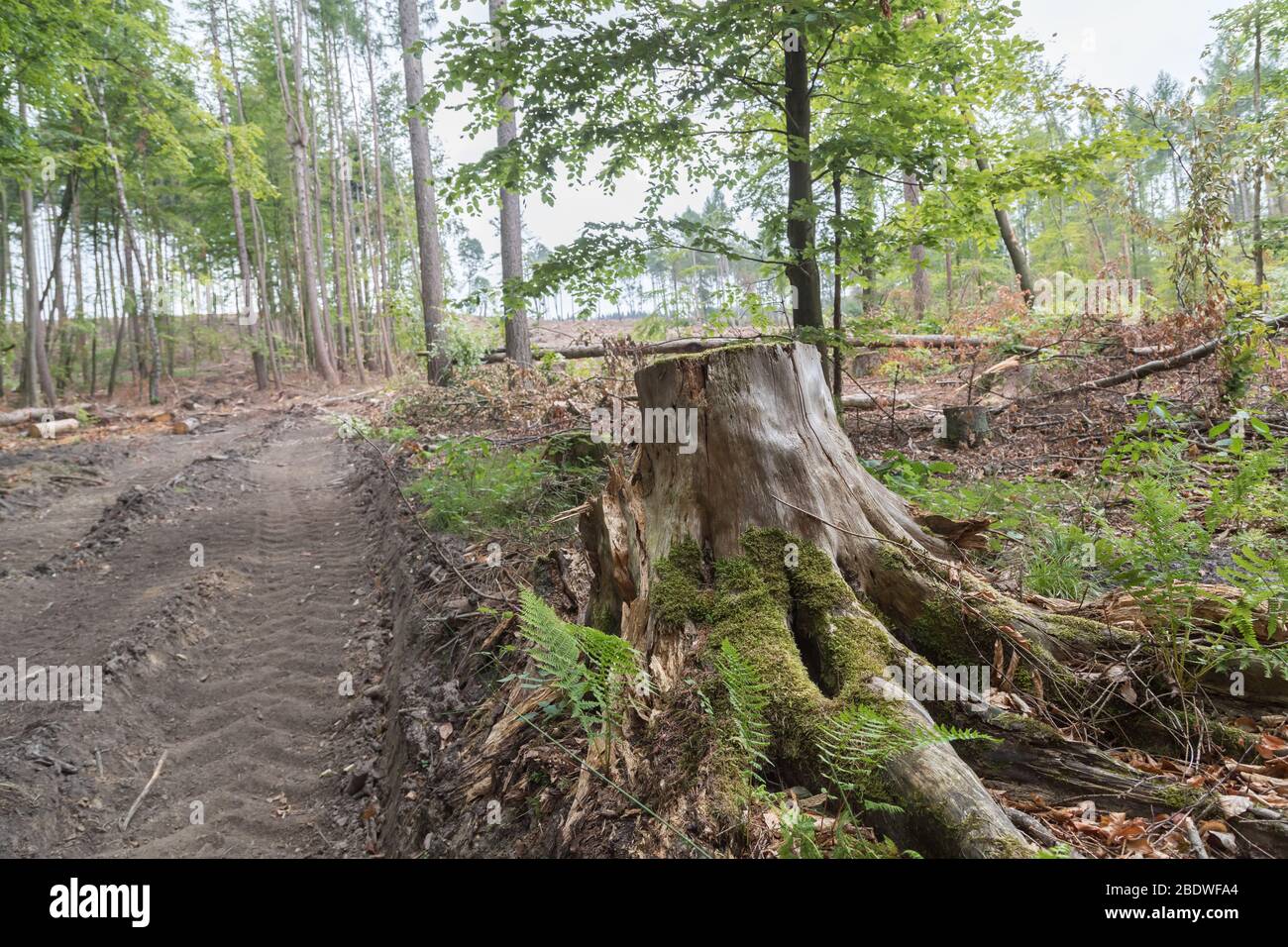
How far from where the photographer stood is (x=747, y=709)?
77.3 inches

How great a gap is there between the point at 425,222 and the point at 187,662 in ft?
40.4

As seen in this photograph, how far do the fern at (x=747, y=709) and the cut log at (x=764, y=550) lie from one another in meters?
0.12

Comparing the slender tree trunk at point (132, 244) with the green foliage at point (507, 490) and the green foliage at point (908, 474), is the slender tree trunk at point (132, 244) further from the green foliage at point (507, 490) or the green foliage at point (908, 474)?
the green foliage at point (908, 474)

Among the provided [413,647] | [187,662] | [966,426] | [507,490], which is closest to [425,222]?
[507,490]

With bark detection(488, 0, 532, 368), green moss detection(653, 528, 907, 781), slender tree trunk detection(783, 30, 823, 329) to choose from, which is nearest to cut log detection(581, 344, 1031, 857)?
green moss detection(653, 528, 907, 781)


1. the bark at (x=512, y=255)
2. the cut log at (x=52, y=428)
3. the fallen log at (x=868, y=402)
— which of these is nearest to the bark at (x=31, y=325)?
the cut log at (x=52, y=428)

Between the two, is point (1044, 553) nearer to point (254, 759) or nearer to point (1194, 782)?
point (1194, 782)

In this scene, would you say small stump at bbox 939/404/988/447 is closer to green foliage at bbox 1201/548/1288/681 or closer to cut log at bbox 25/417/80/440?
green foliage at bbox 1201/548/1288/681

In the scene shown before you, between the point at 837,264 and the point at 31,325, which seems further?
the point at 31,325

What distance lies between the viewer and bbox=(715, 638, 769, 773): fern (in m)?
1.91

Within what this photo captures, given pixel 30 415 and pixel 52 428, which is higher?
pixel 30 415

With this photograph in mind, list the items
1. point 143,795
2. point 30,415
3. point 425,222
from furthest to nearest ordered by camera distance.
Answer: point 30,415 → point 425,222 → point 143,795

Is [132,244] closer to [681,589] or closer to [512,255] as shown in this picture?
[512,255]
